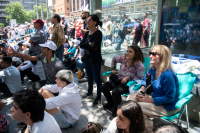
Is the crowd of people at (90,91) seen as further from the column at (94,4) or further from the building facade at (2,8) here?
the building facade at (2,8)

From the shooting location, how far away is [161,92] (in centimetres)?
209

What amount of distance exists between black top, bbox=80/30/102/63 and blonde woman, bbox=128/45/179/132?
1277 mm

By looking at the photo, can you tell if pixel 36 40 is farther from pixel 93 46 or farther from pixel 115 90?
pixel 115 90

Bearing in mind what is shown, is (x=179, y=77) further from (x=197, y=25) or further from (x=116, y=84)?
(x=197, y=25)

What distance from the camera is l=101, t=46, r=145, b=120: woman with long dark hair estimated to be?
8.77 feet

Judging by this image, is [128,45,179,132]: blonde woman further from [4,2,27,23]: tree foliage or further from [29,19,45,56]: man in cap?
[4,2,27,23]: tree foliage

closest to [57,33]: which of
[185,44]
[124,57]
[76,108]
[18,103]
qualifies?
[124,57]

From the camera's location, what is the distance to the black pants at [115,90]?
2.64m

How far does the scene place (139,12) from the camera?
5871 mm

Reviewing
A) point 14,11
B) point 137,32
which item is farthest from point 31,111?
point 14,11

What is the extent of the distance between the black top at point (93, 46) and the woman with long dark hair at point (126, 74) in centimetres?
53

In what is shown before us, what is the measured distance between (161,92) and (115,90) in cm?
84

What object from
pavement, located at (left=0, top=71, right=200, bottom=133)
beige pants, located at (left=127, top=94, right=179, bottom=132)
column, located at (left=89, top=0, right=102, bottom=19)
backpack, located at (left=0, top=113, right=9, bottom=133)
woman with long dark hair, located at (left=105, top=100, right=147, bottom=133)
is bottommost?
pavement, located at (left=0, top=71, right=200, bottom=133)

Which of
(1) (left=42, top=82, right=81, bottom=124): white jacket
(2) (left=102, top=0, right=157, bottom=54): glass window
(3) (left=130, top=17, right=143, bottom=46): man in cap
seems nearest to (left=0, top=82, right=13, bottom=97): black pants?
(1) (left=42, top=82, right=81, bottom=124): white jacket
